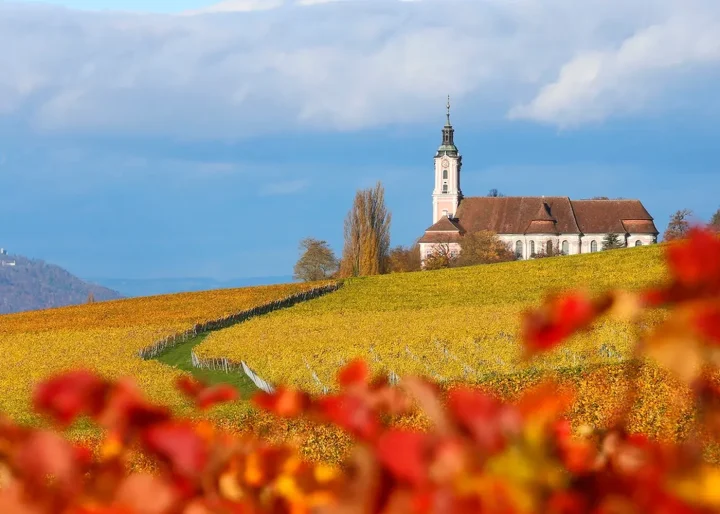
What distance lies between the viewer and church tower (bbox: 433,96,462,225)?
11506cm

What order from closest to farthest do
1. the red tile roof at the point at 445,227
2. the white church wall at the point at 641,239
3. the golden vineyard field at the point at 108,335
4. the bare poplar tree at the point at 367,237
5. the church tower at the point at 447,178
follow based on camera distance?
the golden vineyard field at the point at 108,335, the bare poplar tree at the point at 367,237, the white church wall at the point at 641,239, the red tile roof at the point at 445,227, the church tower at the point at 447,178

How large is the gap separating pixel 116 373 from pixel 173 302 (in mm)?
22346

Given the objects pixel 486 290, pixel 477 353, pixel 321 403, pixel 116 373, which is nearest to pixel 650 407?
pixel 477 353

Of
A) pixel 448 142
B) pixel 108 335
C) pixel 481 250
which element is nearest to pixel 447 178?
pixel 448 142

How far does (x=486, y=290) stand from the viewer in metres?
44.5

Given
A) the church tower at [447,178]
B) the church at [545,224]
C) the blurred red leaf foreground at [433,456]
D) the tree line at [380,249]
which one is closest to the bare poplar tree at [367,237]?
the tree line at [380,249]

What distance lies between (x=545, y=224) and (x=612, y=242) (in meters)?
7.63

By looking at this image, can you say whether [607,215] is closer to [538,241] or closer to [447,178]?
[538,241]

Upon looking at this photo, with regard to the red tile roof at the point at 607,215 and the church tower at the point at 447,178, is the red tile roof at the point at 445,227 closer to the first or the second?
the church tower at the point at 447,178

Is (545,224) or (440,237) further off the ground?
(545,224)

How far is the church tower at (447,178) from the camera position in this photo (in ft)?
378

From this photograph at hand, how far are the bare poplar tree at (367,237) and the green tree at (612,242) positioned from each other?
2569 centimetres

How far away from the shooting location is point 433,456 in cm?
143

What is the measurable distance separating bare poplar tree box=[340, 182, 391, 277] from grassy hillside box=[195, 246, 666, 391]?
2451 centimetres
